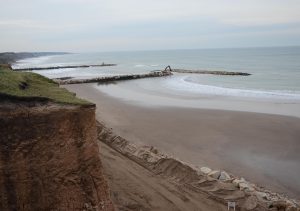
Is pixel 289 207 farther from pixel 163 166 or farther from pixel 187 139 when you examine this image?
pixel 187 139

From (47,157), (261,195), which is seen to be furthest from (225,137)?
(47,157)

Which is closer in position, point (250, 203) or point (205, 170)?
point (250, 203)

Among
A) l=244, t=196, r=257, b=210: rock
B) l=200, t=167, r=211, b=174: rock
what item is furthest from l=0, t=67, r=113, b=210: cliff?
l=200, t=167, r=211, b=174: rock

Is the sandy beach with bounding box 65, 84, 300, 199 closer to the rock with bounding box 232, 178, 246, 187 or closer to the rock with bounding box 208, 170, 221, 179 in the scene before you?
the rock with bounding box 232, 178, 246, 187

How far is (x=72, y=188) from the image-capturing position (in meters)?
6.99

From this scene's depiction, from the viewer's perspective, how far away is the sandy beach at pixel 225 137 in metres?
13.3

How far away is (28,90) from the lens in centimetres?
766

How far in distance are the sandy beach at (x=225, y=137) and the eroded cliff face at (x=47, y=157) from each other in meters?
6.84

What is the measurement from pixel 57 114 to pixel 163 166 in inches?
244

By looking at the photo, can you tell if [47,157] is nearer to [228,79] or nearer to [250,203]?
[250,203]

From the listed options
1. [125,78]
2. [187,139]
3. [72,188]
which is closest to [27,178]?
[72,188]

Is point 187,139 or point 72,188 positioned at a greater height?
point 72,188

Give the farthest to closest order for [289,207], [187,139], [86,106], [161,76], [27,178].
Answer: [161,76], [187,139], [289,207], [86,106], [27,178]

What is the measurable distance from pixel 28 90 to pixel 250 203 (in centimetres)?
612
